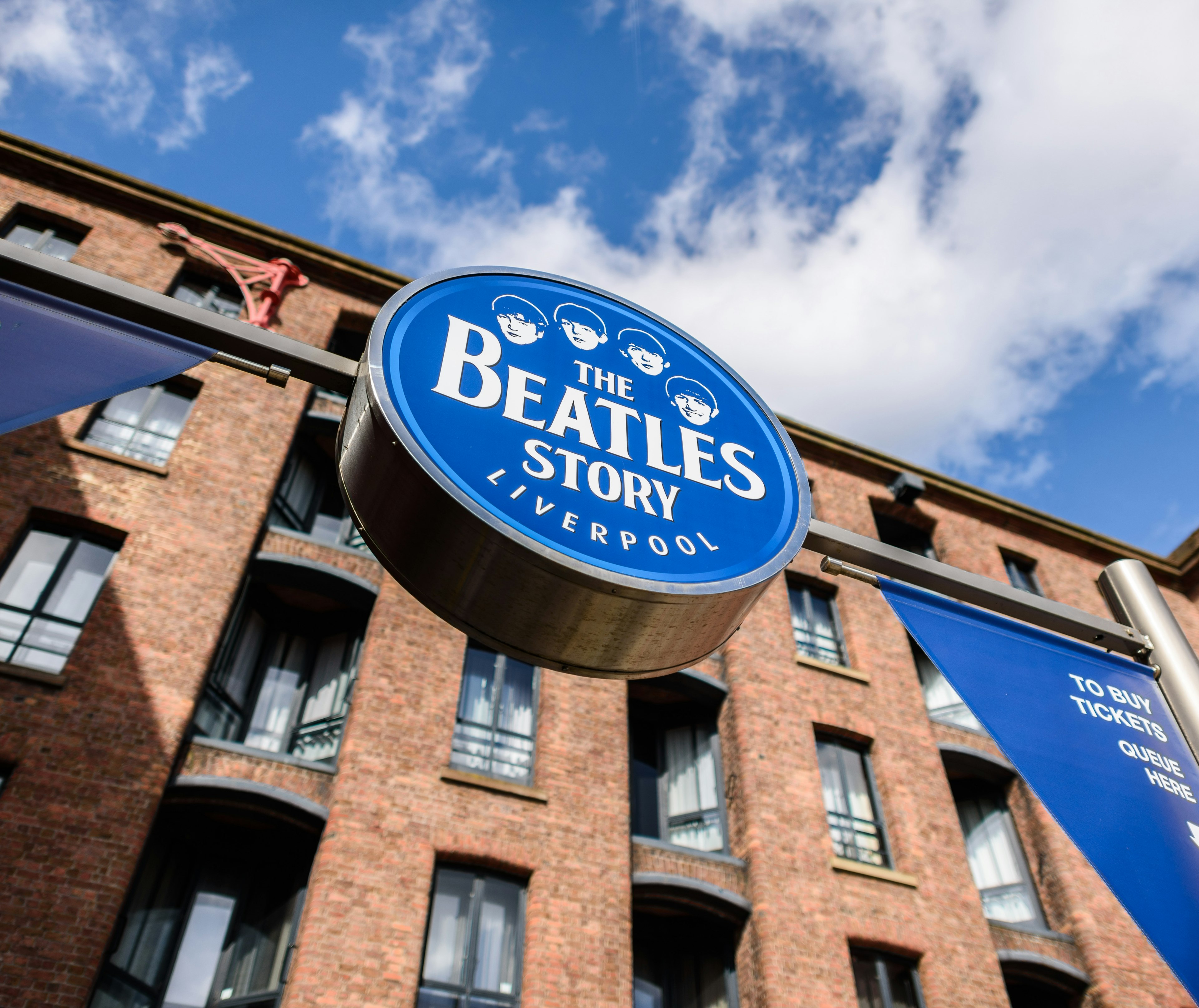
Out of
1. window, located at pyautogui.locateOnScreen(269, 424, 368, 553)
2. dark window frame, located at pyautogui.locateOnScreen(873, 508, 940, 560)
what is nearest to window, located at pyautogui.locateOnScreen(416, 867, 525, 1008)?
window, located at pyautogui.locateOnScreen(269, 424, 368, 553)

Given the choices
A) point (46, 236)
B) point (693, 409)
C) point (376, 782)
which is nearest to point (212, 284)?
point (46, 236)

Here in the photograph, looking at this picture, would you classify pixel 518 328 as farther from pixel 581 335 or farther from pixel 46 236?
pixel 46 236

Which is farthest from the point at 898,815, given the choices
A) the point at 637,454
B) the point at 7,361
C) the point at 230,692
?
the point at 7,361

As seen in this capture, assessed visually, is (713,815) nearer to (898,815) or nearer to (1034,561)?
(898,815)

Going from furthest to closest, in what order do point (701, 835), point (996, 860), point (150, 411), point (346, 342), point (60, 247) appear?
1. point (346, 342)
2. point (60, 247)
3. point (996, 860)
4. point (150, 411)
5. point (701, 835)

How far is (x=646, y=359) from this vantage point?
4.01 metres

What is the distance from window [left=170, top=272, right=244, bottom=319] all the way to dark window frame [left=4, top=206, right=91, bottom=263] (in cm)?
169

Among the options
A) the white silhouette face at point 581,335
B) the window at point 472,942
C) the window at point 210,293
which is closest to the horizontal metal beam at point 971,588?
the white silhouette face at point 581,335

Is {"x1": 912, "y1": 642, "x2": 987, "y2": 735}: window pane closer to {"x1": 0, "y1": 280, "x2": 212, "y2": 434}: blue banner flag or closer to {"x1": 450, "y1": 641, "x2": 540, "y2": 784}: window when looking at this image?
{"x1": 450, "y1": 641, "x2": 540, "y2": 784}: window

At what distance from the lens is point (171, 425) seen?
13156 mm

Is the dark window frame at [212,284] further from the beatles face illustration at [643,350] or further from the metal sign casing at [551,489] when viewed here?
the metal sign casing at [551,489]

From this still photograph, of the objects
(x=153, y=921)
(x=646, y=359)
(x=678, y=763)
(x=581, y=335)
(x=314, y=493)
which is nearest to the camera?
(x=581, y=335)

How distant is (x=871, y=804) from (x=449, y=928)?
693 cm

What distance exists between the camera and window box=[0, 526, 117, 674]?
33.5 ft
